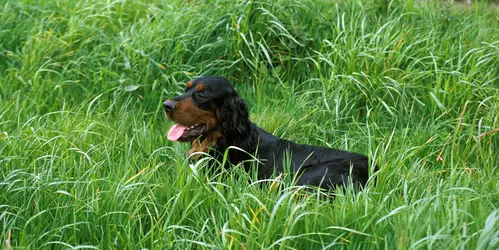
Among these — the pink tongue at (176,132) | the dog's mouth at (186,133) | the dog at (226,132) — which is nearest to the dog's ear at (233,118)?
the dog at (226,132)

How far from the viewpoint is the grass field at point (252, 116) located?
2922 millimetres

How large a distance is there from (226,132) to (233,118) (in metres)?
0.09

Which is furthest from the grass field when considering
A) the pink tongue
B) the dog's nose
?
the dog's nose

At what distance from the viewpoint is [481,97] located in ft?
15.5

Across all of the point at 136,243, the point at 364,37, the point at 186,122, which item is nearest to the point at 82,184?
the point at 136,243

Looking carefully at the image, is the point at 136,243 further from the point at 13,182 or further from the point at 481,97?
the point at 481,97

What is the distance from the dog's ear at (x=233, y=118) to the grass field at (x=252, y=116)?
33 centimetres

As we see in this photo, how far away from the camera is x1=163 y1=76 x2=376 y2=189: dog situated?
415 centimetres

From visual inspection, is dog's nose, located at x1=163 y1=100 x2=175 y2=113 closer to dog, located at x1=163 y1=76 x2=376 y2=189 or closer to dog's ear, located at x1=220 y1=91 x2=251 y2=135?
dog, located at x1=163 y1=76 x2=376 y2=189

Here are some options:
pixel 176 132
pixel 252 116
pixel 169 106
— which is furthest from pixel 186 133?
pixel 252 116

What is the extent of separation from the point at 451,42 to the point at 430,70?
62 centimetres

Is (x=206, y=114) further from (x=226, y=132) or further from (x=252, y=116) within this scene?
(x=252, y=116)

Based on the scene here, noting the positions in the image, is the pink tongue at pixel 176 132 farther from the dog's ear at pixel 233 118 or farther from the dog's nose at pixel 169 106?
the dog's ear at pixel 233 118

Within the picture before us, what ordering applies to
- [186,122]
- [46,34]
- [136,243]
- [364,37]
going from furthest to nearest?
[46,34] → [364,37] → [186,122] → [136,243]
